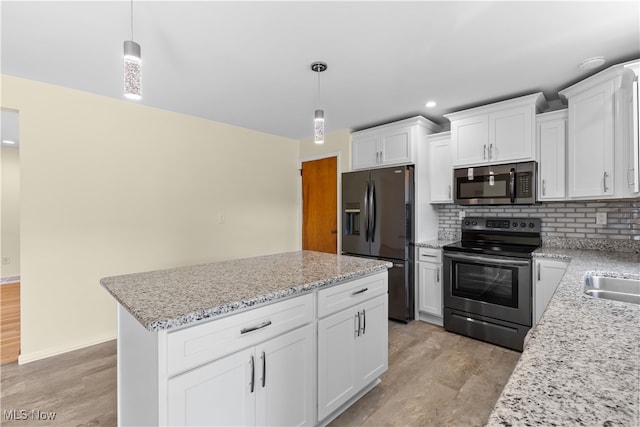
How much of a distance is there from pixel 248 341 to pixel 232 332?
4.0 inches

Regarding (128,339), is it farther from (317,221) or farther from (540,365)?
(317,221)

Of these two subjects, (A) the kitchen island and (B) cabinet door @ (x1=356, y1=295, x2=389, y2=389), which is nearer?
(A) the kitchen island

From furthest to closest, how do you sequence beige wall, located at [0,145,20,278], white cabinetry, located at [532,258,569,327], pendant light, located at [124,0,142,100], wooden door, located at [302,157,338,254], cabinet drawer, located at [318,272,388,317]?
beige wall, located at [0,145,20,278] < wooden door, located at [302,157,338,254] < white cabinetry, located at [532,258,569,327] < cabinet drawer, located at [318,272,388,317] < pendant light, located at [124,0,142,100]

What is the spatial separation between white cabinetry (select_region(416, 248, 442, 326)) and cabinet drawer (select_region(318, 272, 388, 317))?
142 centimetres

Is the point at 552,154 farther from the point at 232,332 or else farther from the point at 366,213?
the point at 232,332

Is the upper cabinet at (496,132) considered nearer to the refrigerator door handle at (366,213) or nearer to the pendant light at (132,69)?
the refrigerator door handle at (366,213)

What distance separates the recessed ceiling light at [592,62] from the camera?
7.20 ft

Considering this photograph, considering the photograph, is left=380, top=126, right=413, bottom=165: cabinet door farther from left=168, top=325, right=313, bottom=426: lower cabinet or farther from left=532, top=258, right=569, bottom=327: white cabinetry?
left=168, top=325, right=313, bottom=426: lower cabinet

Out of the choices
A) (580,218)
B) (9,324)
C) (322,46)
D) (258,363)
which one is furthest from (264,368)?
(9,324)

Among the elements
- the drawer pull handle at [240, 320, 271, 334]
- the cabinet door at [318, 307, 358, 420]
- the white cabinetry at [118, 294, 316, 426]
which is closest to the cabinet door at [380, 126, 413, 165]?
the cabinet door at [318, 307, 358, 420]

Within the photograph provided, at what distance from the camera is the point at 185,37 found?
194 cm

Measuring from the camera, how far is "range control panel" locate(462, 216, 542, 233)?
3.11 m

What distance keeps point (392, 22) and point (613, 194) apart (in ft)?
6.99

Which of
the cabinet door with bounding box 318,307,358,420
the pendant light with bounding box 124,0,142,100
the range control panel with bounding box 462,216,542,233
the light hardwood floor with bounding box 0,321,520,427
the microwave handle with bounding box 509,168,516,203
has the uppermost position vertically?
the pendant light with bounding box 124,0,142,100
